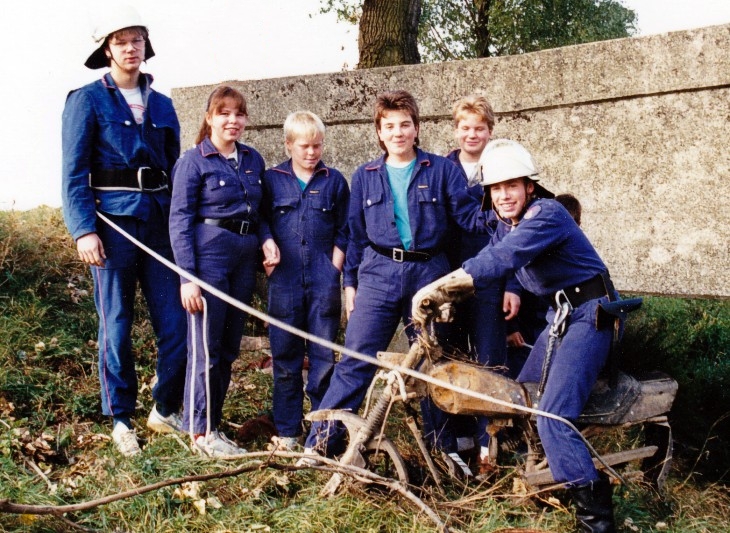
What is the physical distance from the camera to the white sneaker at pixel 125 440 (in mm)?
4566

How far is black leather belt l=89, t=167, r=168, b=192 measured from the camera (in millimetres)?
4629

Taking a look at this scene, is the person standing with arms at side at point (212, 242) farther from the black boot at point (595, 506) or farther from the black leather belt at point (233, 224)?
the black boot at point (595, 506)

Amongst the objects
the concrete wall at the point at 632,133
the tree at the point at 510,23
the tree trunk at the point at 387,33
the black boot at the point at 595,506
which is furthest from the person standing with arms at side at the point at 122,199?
the tree at the point at 510,23

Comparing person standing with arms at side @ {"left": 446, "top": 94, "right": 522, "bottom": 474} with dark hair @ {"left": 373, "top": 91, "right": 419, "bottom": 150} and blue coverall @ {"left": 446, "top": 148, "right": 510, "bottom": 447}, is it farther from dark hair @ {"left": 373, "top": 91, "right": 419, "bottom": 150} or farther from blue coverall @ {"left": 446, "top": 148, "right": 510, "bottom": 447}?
dark hair @ {"left": 373, "top": 91, "right": 419, "bottom": 150}

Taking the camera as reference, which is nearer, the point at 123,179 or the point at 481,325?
the point at 481,325

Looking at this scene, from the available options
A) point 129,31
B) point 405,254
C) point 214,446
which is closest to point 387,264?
point 405,254

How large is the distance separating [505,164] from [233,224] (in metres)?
1.69

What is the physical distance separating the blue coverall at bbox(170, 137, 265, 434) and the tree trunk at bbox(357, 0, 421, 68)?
138 inches

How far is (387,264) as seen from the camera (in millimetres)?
4297

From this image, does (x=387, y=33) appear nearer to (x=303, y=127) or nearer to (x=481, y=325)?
→ (x=303, y=127)

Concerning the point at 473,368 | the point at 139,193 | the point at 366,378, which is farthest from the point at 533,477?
the point at 139,193

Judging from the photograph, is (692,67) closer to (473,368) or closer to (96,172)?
(473,368)

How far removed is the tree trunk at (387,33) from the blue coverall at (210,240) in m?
3.52

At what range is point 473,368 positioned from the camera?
3652mm
